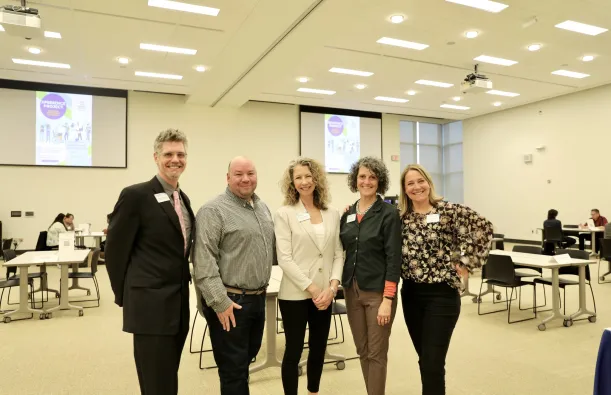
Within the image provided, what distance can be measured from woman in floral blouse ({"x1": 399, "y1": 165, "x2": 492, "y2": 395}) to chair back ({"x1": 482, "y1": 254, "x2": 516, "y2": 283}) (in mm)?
2899

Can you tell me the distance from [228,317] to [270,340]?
1687 mm

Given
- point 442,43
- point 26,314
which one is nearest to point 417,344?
point 26,314

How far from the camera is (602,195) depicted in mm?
11898

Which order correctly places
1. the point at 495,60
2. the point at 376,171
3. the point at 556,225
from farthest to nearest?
the point at 556,225 < the point at 495,60 < the point at 376,171

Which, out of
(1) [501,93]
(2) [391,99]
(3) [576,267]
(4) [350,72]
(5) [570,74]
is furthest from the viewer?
(2) [391,99]

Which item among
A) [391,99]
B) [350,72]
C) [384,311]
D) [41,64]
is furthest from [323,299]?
[391,99]

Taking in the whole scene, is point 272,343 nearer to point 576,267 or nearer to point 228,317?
point 228,317

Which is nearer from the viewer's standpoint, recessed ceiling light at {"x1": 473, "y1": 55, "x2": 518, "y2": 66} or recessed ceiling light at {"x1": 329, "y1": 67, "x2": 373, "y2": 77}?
recessed ceiling light at {"x1": 473, "y1": 55, "x2": 518, "y2": 66}

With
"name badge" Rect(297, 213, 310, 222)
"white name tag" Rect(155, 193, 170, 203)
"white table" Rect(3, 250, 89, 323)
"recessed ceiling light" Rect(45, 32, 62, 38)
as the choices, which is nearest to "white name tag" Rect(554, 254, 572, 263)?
"name badge" Rect(297, 213, 310, 222)

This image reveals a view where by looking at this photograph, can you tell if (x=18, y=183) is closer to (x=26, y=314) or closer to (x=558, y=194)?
(x=26, y=314)

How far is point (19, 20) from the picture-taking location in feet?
18.2

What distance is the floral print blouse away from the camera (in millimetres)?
2416

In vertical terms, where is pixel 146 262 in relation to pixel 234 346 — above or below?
above

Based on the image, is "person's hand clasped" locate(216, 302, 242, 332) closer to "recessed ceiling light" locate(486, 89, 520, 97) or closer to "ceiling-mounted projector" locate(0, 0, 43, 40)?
"ceiling-mounted projector" locate(0, 0, 43, 40)
